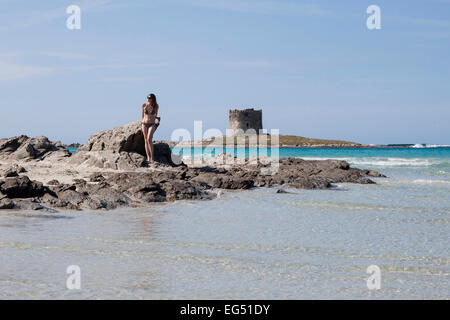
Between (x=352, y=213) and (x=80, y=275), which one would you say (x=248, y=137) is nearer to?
(x=352, y=213)

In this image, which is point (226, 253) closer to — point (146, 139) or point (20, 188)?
point (20, 188)

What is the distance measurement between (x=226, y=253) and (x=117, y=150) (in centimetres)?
976

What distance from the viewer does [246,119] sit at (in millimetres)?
83312

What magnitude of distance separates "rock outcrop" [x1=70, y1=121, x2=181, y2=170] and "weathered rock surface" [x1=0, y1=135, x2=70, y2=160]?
→ 164cm

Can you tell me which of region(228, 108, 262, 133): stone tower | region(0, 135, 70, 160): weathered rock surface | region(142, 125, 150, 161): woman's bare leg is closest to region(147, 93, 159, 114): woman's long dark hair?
region(142, 125, 150, 161): woman's bare leg

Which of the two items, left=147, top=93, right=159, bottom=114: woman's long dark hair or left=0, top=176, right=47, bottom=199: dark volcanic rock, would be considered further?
left=147, top=93, right=159, bottom=114: woman's long dark hair

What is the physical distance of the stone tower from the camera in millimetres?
83312

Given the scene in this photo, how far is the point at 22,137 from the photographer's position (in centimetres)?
1959

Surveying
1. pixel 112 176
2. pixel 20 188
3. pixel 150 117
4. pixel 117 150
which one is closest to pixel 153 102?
pixel 150 117

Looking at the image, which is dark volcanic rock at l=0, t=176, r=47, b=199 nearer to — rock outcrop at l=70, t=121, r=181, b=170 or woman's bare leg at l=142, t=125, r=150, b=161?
rock outcrop at l=70, t=121, r=181, b=170

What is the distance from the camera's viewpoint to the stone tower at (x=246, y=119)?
8331cm
